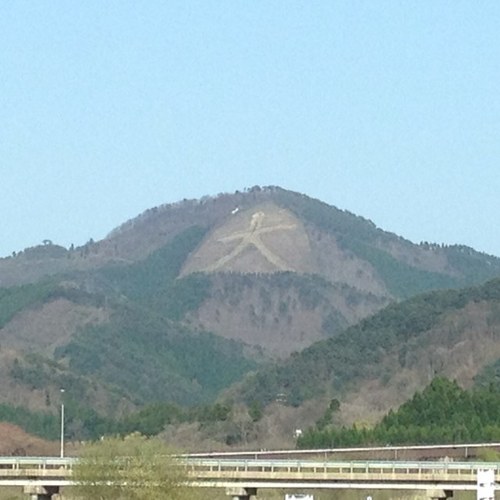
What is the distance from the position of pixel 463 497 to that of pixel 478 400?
50989 mm

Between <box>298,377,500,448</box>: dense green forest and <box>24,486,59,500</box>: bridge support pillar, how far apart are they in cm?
4888

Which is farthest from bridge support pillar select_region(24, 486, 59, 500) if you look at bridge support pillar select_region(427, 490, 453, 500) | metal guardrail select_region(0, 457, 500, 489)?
bridge support pillar select_region(427, 490, 453, 500)

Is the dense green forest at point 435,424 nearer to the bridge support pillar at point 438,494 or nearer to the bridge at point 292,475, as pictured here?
the bridge at point 292,475

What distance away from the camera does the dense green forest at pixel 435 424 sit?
15412 centimetres

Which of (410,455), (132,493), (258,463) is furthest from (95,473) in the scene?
(410,455)

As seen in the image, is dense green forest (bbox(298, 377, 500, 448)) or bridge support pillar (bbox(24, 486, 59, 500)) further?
dense green forest (bbox(298, 377, 500, 448))

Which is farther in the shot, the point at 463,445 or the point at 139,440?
the point at 463,445

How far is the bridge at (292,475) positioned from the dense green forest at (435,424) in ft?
161

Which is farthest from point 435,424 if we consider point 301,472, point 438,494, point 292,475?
point 438,494

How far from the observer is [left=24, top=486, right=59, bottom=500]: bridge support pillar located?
108875 millimetres

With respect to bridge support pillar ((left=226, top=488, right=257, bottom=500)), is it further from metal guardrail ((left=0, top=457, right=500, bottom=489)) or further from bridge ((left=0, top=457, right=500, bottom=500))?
metal guardrail ((left=0, top=457, right=500, bottom=489))

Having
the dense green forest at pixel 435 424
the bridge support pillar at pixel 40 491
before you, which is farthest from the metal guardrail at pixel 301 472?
the dense green forest at pixel 435 424

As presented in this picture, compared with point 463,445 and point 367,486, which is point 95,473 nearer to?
point 367,486

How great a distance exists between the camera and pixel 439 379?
17612 cm
